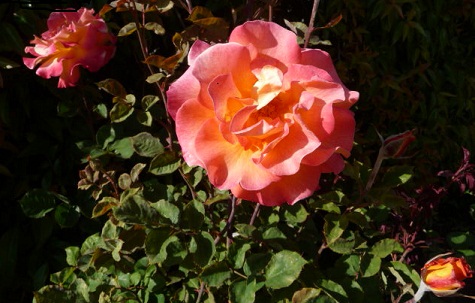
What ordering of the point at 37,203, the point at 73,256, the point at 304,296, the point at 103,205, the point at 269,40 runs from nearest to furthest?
the point at 269,40, the point at 304,296, the point at 103,205, the point at 73,256, the point at 37,203

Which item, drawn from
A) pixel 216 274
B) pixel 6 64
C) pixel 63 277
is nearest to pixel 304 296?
pixel 216 274

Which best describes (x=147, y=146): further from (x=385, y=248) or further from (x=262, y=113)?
(x=385, y=248)

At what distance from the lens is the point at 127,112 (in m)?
1.06

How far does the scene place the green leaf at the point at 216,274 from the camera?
90 centimetres

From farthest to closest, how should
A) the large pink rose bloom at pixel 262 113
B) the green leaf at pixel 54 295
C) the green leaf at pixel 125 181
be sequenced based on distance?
the green leaf at pixel 125 181 → the green leaf at pixel 54 295 → the large pink rose bloom at pixel 262 113

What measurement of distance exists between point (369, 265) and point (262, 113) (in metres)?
0.49

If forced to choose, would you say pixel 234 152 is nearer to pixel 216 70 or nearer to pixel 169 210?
pixel 216 70

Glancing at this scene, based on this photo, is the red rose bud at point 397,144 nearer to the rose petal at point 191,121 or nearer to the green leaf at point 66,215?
the rose petal at point 191,121

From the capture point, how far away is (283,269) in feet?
3.00

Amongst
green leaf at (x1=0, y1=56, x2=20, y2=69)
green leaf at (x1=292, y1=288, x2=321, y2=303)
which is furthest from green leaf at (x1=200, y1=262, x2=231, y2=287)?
green leaf at (x1=0, y1=56, x2=20, y2=69)

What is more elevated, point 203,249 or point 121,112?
point 121,112

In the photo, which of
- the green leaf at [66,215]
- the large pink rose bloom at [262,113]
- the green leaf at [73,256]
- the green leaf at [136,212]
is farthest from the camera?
the green leaf at [66,215]

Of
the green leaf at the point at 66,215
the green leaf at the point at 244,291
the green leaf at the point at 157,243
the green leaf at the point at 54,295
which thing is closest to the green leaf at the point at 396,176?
the green leaf at the point at 244,291

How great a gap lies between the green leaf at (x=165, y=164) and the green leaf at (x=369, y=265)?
0.45m
